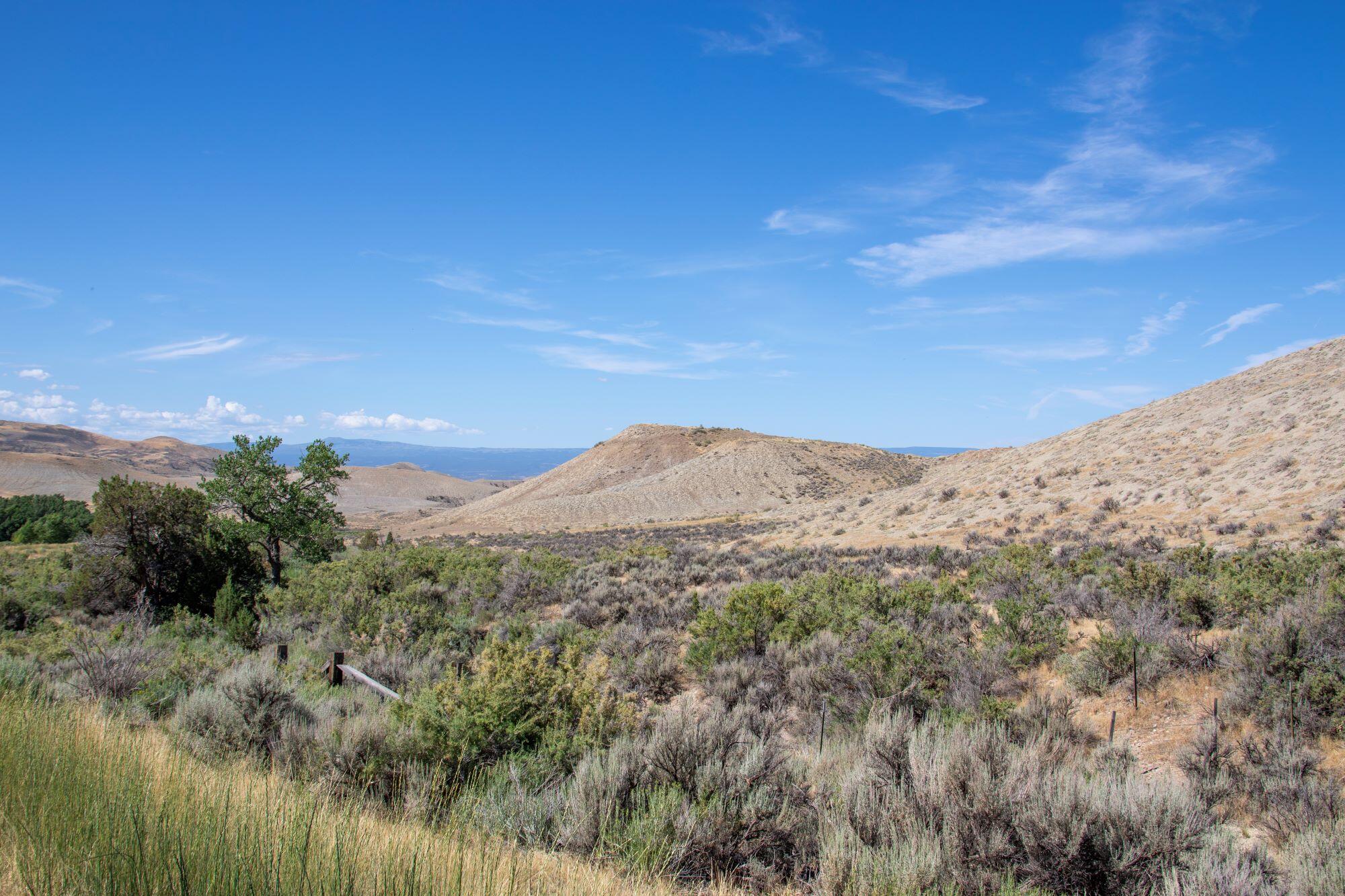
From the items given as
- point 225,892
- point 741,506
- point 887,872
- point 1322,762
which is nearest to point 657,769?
point 887,872

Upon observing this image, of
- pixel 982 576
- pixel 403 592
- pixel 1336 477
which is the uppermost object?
pixel 1336 477

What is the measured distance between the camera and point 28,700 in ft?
18.0

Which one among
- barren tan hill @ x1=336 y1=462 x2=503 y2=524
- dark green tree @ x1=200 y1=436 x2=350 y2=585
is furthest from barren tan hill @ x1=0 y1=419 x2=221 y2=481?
dark green tree @ x1=200 y1=436 x2=350 y2=585

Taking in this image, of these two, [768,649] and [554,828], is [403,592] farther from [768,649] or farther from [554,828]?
[554,828]

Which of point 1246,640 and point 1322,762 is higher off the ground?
point 1246,640

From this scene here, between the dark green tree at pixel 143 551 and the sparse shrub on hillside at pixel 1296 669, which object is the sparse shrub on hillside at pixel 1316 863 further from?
the dark green tree at pixel 143 551

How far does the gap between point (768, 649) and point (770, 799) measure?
5535 millimetres

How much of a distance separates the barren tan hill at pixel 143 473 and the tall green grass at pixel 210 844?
48359 mm

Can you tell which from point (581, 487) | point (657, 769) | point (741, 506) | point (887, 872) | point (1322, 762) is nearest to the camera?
point (887, 872)

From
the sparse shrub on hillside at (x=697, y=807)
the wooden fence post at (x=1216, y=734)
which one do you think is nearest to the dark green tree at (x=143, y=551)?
the sparse shrub on hillside at (x=697, y=807)

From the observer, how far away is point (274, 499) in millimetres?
20984

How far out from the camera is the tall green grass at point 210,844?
2.85m

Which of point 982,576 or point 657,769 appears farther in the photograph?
point 982,576

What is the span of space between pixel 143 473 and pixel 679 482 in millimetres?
113680
